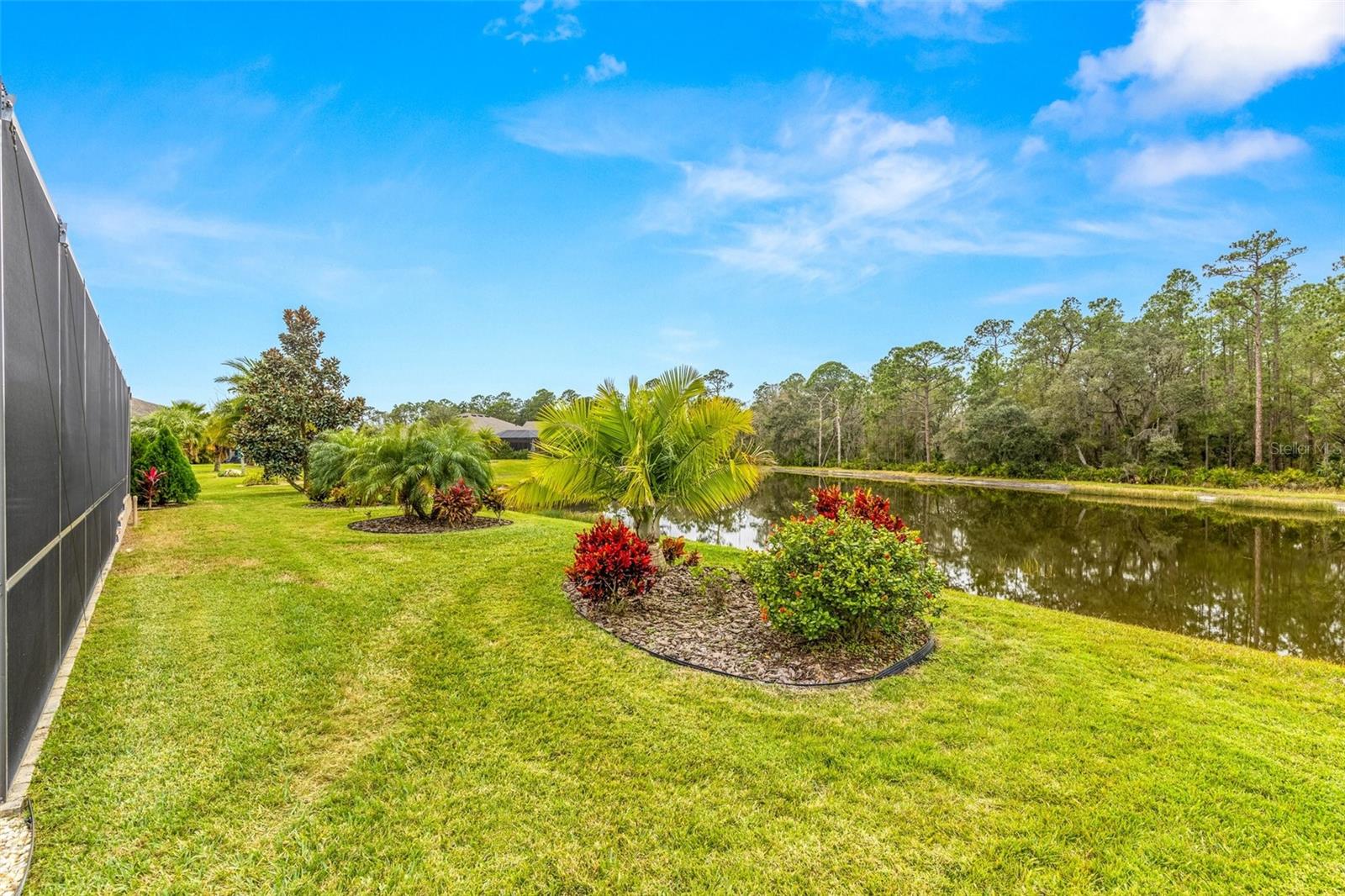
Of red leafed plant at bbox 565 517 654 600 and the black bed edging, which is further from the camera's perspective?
red leafed plant at bbox 565 517 654 600

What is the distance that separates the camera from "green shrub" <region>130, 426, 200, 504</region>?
42.4ft

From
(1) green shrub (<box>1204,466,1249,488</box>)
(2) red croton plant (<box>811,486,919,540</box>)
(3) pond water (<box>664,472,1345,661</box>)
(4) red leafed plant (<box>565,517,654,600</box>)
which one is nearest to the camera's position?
(4) red leafed plant (<box>565,517,654,600</box>)

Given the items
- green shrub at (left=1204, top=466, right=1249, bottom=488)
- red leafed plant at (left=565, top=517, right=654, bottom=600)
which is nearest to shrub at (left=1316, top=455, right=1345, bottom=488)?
green shrub at (left=1204, top=466, right=1249, bottom=488)

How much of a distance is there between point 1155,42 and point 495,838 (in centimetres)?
1545

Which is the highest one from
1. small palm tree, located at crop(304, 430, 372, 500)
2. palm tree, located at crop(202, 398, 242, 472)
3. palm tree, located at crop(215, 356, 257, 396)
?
palm tree, located at crop(215, 356, 257, 396)

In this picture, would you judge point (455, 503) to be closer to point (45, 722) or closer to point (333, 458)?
point (333, 458)

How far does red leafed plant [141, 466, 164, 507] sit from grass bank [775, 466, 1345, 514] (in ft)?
107

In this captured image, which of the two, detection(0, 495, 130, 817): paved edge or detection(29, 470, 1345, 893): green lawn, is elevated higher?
detection(0, 495, 130, 817): paved edge

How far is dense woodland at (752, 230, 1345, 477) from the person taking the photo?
25.4m

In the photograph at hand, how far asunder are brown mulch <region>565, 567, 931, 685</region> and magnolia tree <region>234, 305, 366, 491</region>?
14797mm

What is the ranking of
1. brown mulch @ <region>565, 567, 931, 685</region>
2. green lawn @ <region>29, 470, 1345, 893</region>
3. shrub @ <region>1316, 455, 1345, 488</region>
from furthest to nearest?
shrub @ <region>1316, 455, 1345, 488</region>, brown mulch @ <region>565, 567, 931, 685</region>, green lawn @ <region>29, 470, 1345, 893</region>

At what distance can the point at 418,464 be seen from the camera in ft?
34.2

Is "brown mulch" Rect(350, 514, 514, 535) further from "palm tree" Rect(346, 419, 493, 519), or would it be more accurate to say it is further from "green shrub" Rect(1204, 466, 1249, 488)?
"green shrub" Rect(1204, 466, 1249, 488)

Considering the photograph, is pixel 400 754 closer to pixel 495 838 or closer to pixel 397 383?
pixel 495 838
